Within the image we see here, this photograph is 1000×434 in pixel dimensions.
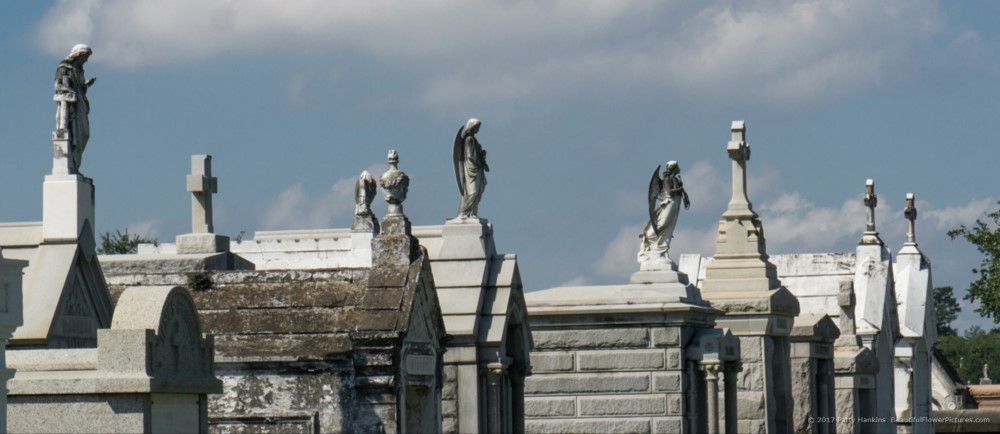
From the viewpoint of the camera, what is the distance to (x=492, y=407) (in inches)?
734

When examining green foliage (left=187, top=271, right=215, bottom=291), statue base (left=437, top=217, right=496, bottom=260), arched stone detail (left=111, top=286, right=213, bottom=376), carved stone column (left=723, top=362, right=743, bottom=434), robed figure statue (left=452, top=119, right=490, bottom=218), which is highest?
robed figure statue (left=452, top=119, right=490, bottom=218)

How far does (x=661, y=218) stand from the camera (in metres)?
23.2

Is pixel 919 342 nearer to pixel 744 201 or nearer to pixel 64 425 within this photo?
pixel 744 201

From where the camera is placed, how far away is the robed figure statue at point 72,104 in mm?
16328

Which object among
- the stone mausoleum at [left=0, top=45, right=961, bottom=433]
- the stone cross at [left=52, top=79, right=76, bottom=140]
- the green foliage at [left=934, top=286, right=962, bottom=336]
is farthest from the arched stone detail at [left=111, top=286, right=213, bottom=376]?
the green foliage at [left=934, top=286, right=962, bottom=336]

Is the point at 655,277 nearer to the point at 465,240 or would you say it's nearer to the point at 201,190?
the point at 465,240

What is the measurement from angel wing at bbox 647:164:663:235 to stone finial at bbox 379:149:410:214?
663 centimetres

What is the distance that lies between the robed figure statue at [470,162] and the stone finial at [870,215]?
14.1m

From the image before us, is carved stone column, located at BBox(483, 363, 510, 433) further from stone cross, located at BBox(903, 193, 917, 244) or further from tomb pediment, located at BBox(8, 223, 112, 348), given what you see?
stone cross, located at BBox(903, 193, 917, 244)

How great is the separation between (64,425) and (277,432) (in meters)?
3.28

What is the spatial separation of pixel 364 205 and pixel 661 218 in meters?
3.55

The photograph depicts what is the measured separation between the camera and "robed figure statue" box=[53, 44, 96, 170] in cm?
1633

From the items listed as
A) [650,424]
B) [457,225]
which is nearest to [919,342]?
[650,424]

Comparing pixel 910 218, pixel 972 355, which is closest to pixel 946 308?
pixel 972 355
